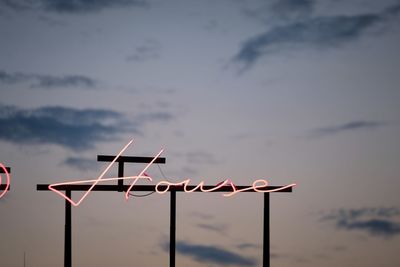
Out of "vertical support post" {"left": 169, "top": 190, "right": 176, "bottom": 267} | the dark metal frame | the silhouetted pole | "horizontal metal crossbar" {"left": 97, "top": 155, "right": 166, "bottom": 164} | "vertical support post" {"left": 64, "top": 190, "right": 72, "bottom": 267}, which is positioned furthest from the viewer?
the silhouetted pole

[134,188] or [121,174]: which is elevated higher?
[121,174]

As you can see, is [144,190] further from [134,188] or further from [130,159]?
[130,159]

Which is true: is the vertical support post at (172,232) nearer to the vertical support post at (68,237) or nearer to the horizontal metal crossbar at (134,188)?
the horizontal metal crossbar at (134,188)

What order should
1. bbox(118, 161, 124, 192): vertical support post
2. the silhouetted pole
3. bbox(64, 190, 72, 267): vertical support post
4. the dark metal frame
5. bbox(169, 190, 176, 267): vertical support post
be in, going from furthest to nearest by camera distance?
the silhouetted pole → bbox(169, 190, 176, 267): vertical support post → bbox(118, 161, 124, 192): vertical support post → the dark metal frame → bbox(64, 190, 72, 267): vertical support post

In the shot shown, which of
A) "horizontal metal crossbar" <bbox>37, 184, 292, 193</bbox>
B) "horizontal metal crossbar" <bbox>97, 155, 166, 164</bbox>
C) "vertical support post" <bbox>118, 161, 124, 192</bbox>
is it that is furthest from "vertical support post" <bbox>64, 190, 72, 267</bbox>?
"vertical support post" <bbox>118, 161, 124, 192</bbox>

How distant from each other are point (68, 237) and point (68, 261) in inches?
32.7

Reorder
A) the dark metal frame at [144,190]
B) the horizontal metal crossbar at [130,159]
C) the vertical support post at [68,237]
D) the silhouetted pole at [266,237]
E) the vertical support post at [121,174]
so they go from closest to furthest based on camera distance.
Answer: the vertical support post at [68,237], the dark metal frame at [144,190], the horizontal metal crossbar at [130,159], the vertical support post at [121,174], the silhouetted pole at [266,237]

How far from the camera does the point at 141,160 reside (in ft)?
82.6

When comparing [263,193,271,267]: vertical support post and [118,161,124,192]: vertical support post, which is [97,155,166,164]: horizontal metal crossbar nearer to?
[118,161,124,192]: vertical support post

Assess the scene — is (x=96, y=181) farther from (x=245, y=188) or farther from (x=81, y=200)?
(x=245, y=188)

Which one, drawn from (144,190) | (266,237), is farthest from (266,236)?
(144,190)

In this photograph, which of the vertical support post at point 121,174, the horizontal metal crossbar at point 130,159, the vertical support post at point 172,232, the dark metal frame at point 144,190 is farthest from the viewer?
the vertical support post at point 172,232

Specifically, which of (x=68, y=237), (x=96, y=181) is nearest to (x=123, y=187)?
(x=96, y=181)

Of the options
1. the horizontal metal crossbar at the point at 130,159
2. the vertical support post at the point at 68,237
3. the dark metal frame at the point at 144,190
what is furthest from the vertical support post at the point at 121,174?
the vertical support post at the point at 68,237
